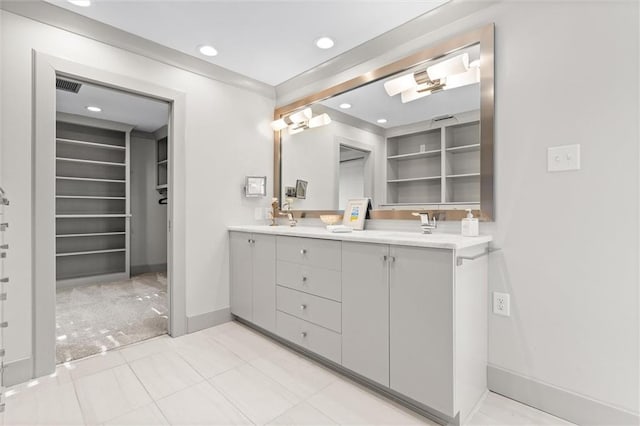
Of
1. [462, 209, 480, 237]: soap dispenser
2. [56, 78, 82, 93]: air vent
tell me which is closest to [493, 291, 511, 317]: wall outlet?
[462, 209, 480, 237]: soap dispenser

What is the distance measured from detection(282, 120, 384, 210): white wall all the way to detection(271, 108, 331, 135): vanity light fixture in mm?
47

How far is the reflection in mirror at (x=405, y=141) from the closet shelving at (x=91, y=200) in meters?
3.58

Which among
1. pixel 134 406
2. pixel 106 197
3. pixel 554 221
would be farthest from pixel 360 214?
pixel 106 197

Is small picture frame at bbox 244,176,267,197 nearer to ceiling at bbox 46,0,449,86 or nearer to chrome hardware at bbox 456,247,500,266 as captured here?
ceiling at bbox 46,0,449,86

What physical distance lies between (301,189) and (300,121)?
673 mm

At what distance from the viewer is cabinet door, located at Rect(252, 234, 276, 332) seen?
8.18 ft

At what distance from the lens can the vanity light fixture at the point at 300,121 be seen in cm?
290

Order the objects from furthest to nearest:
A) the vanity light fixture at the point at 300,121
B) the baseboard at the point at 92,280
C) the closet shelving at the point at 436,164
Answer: the baseboard at the point at 92,280 → the vanity light fixture at the point at 300,121 → the closet shelving at the point at 436,164

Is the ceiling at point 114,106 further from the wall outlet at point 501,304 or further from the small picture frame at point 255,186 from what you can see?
the wall outlet at point 501,304

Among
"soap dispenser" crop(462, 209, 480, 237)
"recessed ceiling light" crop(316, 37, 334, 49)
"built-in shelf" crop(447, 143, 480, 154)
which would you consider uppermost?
"recessed ceiling light" crop(316, 37, 334, 49)

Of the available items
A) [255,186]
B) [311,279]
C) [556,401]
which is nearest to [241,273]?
[255,186]

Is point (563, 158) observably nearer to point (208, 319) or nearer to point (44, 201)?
point (208, 319)

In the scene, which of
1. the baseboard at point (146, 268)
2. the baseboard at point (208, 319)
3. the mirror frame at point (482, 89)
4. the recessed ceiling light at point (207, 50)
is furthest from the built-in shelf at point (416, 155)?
the baseboard at point (146, 268)

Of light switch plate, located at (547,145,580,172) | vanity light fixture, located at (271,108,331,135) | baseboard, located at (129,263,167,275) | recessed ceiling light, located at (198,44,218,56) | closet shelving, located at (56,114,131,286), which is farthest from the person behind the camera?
baseboard, located at (129,263,167,275)
